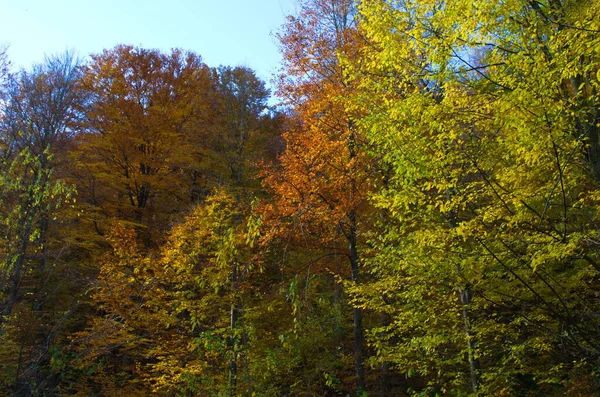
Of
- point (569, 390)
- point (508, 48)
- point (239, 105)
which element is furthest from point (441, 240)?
point (239, 105)

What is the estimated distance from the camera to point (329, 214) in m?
9.76

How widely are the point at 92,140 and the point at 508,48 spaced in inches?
640

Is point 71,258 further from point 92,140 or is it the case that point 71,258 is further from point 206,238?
point 206,238

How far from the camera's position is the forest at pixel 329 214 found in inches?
191

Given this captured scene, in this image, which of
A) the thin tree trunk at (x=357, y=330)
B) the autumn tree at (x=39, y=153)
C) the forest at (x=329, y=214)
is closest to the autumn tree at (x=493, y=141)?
the forest at (x=329, y=214)

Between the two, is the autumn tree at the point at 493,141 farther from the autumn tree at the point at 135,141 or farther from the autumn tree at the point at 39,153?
the autumn tree at the point at 135,141

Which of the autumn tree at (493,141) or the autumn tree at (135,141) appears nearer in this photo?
the autumn tree at (493,141)

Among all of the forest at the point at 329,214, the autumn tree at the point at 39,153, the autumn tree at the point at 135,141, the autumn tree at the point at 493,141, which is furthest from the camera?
the autumn tree at the point at 135,141

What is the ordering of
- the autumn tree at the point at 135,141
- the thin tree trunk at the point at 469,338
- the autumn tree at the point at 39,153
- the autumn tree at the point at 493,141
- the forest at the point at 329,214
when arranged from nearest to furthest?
the autumn tree at the point at 493,141 → the forest at the point at 329,214 → the thin tree trunk at the point at 469,338 → the autumn tree at the point at 39,153 → the autumn tree at the point at 135,141

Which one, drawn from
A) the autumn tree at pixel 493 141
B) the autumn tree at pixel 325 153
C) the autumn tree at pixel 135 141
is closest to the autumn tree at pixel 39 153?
the autumn tree at pixel 135 141

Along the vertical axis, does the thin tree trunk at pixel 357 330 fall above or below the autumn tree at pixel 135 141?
below

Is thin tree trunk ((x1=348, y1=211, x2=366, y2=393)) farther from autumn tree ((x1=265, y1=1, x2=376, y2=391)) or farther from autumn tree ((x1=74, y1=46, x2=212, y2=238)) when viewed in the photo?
autumn tree ((x1=74, y1=46, x2=212, y2=238))

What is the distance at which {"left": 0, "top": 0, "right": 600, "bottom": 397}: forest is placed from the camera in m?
4.85

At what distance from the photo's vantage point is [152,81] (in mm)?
20438
